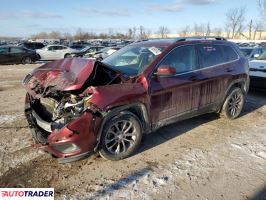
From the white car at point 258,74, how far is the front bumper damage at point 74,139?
6154mm

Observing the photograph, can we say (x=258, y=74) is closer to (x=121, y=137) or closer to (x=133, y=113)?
(x=133, y=113)

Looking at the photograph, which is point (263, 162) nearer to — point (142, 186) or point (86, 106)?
point (142, 186)

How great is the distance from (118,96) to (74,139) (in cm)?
85

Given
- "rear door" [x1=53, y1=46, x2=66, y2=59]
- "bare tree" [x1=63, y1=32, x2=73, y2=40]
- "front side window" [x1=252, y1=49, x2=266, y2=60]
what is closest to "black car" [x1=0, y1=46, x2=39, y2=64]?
"rear door" [x1=53, y1=46, x2=66, y2=59]

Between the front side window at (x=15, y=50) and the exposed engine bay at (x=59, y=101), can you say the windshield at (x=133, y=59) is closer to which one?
the exposed engine bay at (x=59, y=101)

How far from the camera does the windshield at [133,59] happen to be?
14.6 feet

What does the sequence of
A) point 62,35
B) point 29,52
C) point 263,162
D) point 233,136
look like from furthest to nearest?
point 62,35
point 29,52
point 233,136
point 263,162

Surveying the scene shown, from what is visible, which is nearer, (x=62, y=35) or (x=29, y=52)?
(x=29, y=52)

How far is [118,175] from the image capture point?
3.69m

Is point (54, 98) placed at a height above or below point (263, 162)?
above

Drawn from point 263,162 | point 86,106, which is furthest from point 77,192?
point 263,162

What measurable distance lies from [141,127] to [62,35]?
119m

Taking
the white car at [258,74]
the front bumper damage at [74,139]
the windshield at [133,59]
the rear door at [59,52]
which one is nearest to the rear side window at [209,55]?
the windshield at [133,59]

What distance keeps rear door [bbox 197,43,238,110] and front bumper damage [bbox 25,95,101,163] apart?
7.90ft
